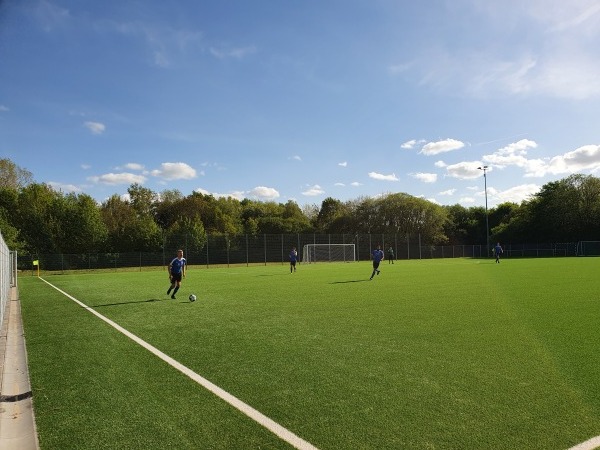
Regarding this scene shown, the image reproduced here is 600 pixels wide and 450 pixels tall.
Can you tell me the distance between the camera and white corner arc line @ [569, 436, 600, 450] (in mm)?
3582

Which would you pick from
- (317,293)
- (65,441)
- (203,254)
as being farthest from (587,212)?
(65,441)

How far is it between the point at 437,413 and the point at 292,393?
158 centimetres

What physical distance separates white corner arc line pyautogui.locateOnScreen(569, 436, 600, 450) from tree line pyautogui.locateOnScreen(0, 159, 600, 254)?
4211 cm

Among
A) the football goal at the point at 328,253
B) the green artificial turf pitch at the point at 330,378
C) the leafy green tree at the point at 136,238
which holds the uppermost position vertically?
the leafy green tree at the point at 136,238

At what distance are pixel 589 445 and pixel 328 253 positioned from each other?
48310 mm

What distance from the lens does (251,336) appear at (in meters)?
8.20

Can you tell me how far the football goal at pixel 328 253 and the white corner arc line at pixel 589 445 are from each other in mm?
44992

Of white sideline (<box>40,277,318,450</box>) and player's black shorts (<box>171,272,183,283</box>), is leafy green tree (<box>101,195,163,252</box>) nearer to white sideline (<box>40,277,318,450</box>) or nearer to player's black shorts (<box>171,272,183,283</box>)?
player's black shorts (<box>171,272,183,283</box>)

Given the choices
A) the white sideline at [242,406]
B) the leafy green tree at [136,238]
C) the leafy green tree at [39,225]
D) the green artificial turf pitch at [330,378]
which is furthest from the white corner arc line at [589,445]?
the leafy green tree at [39,225]

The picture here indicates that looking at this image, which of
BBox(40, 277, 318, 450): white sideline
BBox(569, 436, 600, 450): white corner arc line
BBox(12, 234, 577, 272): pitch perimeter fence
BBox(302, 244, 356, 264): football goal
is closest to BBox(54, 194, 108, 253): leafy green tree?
BBox(12, 234, 577, 272): pitch perimeter fence

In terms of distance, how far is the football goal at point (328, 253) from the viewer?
4983cm

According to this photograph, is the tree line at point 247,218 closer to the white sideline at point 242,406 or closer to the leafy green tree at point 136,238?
the leafy green tree at point 136,238

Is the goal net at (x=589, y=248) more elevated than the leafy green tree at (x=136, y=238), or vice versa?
the leafy green tree at (x=136, y=238)

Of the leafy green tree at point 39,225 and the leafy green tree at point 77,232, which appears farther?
the leafy green tree at point 77,232
